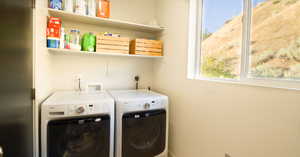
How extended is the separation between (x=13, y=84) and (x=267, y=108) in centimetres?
163

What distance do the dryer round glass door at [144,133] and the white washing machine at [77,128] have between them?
0.16m

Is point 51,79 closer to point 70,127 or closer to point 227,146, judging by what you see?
point 70,127

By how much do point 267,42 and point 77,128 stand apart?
1759mm

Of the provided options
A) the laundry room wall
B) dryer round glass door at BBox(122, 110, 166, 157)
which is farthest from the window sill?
the laundry room wall

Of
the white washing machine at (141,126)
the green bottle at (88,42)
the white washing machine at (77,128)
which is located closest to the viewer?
the white washing machine at (77,128)

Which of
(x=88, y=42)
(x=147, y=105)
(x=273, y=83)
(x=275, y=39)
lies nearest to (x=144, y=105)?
(x=147, y=105)

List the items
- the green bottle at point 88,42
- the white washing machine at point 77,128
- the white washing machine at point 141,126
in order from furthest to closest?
the green bottle at point 88,42
the white washing machine at point 141,126
the white washing machine at point 77,128

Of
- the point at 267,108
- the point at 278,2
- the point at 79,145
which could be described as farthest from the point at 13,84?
the point at 278,2

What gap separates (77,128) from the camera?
1.38 m

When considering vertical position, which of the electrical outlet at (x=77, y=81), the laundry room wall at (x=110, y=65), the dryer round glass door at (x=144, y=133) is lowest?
the dryer round glass door at (x=144, y=133)

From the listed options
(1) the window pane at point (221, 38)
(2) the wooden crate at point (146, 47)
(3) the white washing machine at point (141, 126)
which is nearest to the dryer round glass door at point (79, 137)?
(3) the white washing machine at point (141, 126)

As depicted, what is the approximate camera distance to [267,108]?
0.99 meters

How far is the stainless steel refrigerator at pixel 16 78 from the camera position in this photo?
77 cm

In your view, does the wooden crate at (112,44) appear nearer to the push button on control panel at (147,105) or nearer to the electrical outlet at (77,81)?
the electrical outlet at (77,81)
